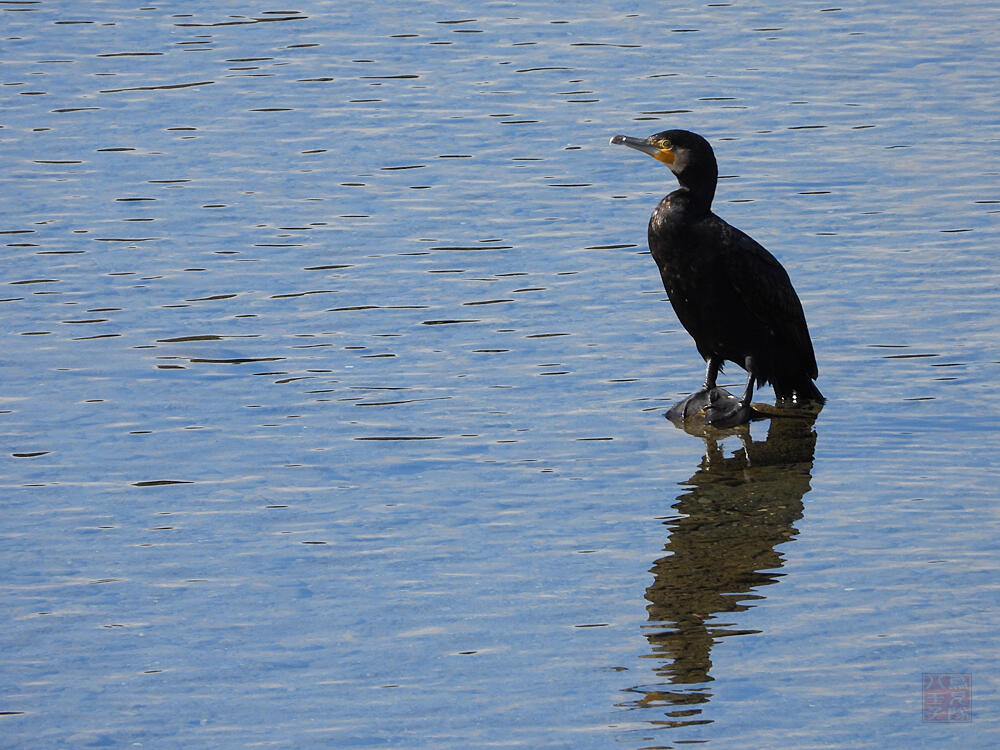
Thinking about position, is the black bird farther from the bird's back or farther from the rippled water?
the rippled water

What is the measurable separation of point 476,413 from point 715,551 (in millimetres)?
1675

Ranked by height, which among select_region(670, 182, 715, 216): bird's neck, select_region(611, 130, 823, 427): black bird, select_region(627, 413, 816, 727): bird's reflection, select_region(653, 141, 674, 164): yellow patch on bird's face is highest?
select_region(653, 141, 674, 164): yellow patch on bird's face

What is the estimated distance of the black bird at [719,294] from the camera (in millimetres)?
7648

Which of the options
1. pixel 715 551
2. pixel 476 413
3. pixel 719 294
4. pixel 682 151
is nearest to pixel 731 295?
pixel 719 294

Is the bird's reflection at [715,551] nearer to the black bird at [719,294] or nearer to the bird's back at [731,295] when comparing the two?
the black bird at [719,294]

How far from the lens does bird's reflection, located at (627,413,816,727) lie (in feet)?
17.3

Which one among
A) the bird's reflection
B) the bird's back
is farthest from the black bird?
the bird's reflection

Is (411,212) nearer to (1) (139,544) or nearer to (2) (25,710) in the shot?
(1) (139,544)

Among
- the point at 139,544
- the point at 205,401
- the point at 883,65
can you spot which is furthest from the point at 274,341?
the point at 883,65

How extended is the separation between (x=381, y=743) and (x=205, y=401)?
10.5ft

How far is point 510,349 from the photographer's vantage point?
332 inches

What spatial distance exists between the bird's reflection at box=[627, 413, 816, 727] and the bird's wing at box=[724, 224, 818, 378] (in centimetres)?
34

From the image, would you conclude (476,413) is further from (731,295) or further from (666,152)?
(666,152)

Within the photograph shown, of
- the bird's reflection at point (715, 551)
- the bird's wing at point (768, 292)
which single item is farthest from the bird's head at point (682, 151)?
the bird's reflection at point (715, 551)
